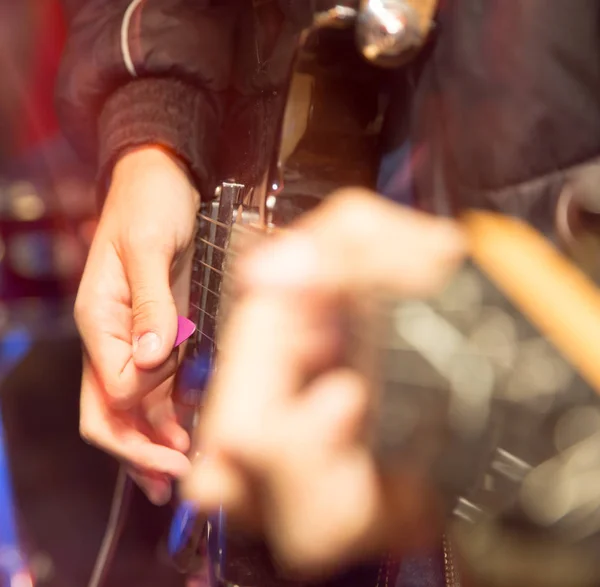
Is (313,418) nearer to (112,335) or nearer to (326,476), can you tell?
(326,476)

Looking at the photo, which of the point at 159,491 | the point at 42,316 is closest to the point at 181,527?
the point at 159,491

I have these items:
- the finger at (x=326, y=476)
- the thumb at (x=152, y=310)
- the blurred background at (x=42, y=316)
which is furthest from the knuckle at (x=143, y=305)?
the blurred background at (x=42, y=316)

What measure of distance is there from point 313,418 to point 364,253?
52mm

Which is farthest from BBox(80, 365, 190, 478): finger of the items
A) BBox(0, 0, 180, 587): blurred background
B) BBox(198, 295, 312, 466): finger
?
BBox(0, 0, 180, 587): blurred background

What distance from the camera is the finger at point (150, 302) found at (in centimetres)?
29

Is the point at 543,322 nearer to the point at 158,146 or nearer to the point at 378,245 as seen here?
the point at 378,245

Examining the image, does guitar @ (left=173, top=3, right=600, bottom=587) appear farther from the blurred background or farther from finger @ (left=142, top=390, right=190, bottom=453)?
the blurred background

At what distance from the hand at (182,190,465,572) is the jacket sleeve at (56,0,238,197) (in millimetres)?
138

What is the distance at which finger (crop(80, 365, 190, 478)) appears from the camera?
0.99ft

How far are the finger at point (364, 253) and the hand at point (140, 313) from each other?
8 cm

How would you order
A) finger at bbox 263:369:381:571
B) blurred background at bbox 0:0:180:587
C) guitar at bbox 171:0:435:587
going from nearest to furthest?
finger at bbox 263:369:381:571, guitar at bbox 171:0:435:587, blurred background at bbox 0:0:180:587

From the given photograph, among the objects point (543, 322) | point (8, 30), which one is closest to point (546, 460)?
point (543, 322)

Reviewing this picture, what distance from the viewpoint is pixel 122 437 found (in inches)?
12.8

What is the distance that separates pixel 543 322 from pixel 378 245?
5 cm
